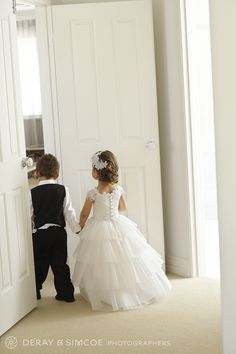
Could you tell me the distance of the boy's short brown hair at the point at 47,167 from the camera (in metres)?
3.81

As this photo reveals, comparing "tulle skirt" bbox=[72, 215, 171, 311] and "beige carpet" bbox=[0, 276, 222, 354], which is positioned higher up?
"tulle skirt" bbox=[72, 215, 171, 311]

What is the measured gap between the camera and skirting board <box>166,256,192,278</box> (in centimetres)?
424

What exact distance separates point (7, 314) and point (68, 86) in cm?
168

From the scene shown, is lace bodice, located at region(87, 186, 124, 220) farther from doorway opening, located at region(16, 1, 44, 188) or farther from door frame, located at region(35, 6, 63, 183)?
doorway opening, located at region(16, 1, 44, 188)

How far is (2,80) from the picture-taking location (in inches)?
133

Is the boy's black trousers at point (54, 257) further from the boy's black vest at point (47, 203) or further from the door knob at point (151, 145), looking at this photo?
the door knob at point (151, 145)

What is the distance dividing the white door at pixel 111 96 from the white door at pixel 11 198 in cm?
67

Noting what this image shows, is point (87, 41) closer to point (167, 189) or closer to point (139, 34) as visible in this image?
point (139, 34)

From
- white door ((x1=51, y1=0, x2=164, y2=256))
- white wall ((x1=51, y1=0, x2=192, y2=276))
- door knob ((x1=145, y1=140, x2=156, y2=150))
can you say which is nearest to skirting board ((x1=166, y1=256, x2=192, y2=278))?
white wall ((x1=51, y1=0, x2=192, y2=276))

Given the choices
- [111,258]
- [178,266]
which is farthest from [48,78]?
[178,266]

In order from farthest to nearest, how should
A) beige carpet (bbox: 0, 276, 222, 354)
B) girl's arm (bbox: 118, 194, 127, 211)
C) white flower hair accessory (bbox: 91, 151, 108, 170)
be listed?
girl's arm (bbox: 118, 194, 127, 211) → white flower hair accessory (bbox: 91, 151, 108, 170) → beige carpet (bbox: 0, 276, 222, 354)
